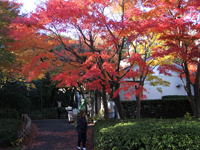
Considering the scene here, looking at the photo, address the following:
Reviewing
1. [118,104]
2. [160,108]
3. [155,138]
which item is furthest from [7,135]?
[160,108]

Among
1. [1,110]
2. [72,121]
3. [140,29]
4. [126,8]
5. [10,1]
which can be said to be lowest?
[72,121]

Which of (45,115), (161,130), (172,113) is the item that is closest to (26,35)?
(161,130)

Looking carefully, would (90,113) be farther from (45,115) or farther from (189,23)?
(189,23)

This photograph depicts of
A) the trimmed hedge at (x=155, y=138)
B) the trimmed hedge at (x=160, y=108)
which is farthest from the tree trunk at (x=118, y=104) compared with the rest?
the trimmed hedge at (x=160, y=108)

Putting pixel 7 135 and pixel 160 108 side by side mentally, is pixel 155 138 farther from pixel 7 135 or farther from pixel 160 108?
pixel 160 108

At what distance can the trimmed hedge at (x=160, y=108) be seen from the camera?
1464 cm

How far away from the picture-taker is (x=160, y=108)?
15.1m

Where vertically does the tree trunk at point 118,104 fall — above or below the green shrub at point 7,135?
above

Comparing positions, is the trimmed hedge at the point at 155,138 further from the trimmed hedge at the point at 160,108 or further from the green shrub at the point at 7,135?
the trimmed hedge at the point at 160,108

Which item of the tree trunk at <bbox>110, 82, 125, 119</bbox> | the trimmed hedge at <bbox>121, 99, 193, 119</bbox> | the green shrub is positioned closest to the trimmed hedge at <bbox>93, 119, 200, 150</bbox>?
the tree trunk at <bbox>110, 82, 125, 119</bbox>

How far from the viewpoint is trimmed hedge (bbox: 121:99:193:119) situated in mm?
14641

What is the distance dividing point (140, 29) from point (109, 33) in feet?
5.04

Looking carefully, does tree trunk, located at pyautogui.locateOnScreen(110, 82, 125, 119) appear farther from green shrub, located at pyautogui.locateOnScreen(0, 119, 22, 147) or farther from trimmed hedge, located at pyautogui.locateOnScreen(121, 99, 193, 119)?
trimmed hedge, located at pyautogui.locateOnScreen(121, 99, 193, 119)

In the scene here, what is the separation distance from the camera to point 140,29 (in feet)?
26.4
